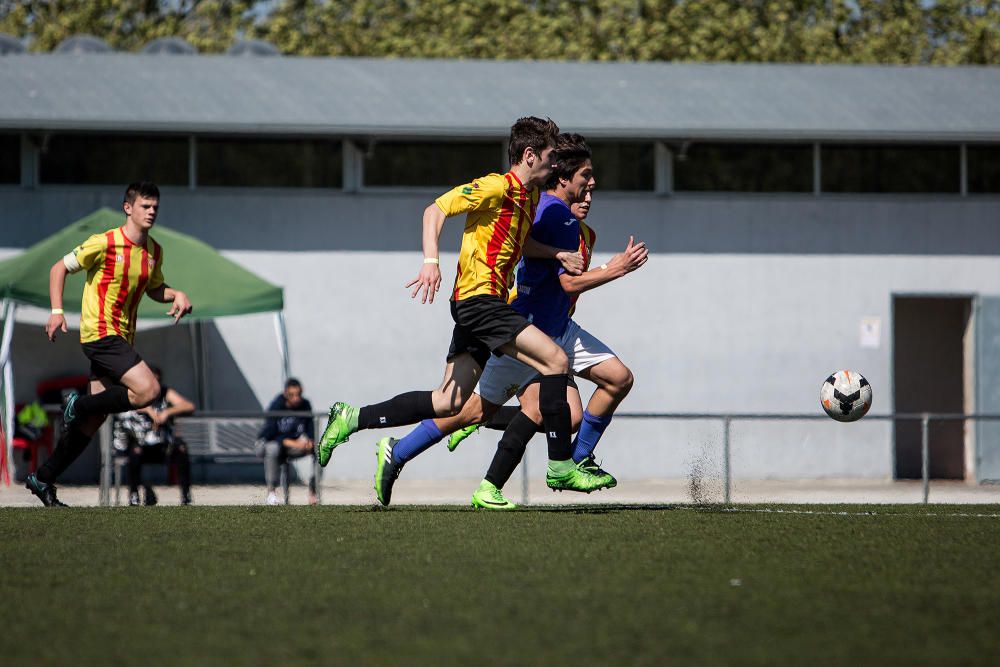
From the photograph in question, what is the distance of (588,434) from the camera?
28.5 feet

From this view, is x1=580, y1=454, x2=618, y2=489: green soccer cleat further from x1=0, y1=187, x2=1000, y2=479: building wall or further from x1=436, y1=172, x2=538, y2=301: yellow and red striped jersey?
x1=0, y1=187, x2=1000, y2=479: building wall

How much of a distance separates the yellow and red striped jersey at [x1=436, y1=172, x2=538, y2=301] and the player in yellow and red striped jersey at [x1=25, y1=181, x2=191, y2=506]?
2335 mm

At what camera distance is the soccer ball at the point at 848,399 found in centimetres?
1004

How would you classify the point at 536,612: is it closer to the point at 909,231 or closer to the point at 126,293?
the point at 126,293

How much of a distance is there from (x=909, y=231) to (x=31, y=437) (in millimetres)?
12070

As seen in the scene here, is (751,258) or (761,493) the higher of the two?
(751,258)

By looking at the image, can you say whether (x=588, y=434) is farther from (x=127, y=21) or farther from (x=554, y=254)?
(x=127, y=21)

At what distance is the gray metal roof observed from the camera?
60.5ft

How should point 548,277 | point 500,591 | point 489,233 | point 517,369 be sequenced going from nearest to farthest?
point 500,591 < point 489,233 < point 517,369 < point 548,277

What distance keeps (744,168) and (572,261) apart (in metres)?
12.0

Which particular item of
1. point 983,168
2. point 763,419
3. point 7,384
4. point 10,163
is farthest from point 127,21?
point 763,419

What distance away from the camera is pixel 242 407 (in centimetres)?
1914

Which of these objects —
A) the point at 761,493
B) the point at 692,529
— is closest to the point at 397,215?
the point at 761,493

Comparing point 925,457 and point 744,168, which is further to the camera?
point 744,168
